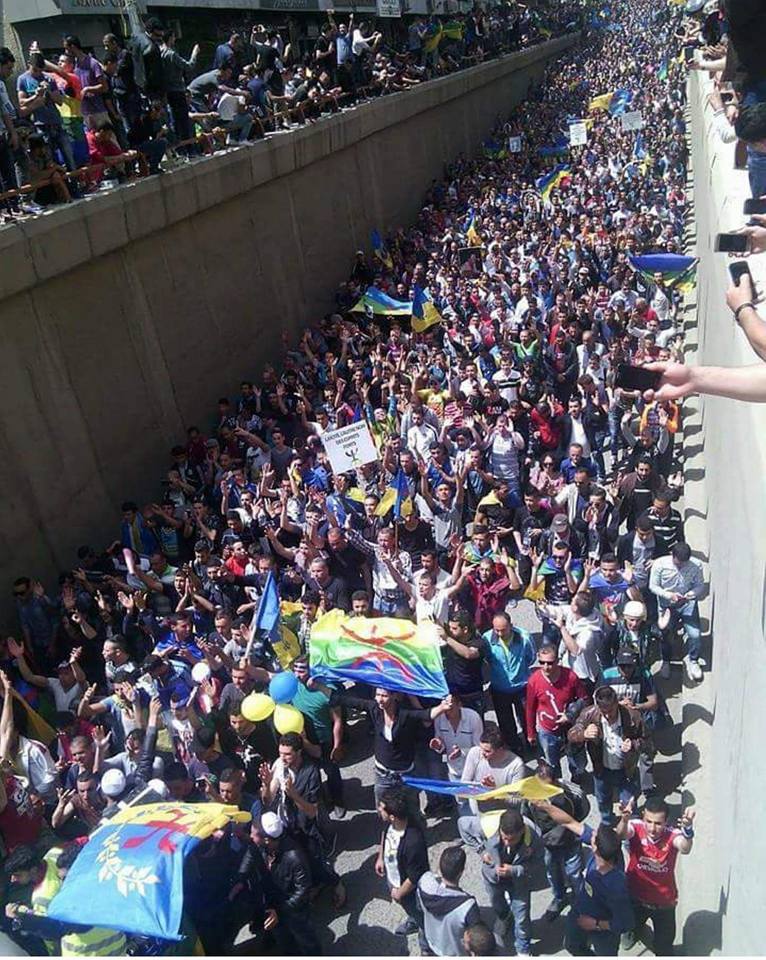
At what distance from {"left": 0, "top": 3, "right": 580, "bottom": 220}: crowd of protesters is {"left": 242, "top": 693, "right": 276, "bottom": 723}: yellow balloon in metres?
6.98

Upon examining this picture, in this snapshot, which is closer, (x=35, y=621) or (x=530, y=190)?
(x=35, y=621)

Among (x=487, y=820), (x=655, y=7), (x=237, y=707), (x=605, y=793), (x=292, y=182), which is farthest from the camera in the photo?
(x=655, y=7)

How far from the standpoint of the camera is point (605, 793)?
227 inches

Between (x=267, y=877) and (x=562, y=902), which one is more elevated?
(x=267, y=877)

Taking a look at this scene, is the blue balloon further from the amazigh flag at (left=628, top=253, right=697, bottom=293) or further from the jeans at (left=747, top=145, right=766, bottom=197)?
the amazigh flag at (left=628, top=253, right=697, bottom=293)

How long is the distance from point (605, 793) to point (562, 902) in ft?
2.53

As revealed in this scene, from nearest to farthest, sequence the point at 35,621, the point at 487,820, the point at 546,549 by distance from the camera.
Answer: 1. the point at 487,820
2. the point at 546,549
3. the point at 35,621

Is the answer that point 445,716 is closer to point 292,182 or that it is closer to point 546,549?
point 546,549

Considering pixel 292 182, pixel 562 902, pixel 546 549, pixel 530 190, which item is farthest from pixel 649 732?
pixel 530 190

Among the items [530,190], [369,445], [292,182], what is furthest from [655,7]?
[369,445]

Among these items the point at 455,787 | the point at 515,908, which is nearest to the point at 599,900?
the point at 515,908

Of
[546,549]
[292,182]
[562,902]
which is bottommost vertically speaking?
[562,902]

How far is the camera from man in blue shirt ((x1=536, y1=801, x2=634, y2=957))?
15.0ft

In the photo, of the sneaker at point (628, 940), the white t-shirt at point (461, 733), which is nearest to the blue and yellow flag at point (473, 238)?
the white t-shirt at point (461, 733)
